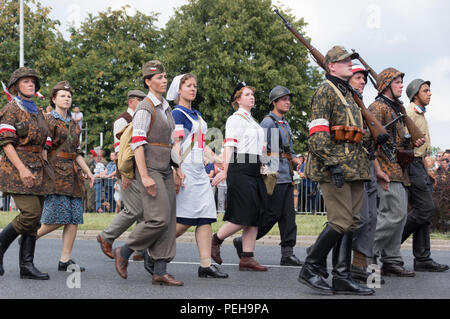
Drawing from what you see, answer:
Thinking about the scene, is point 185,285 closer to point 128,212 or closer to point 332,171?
point 128,212

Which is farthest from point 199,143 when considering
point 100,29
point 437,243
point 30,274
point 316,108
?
point 100,29

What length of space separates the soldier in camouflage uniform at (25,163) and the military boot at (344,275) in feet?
9.82

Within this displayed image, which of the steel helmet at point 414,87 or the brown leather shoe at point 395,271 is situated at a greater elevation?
the steel helmet at point 414,87

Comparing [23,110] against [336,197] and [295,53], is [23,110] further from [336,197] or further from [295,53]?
[295,53]

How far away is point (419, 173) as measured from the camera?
802cm

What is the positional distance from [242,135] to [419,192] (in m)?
2.15

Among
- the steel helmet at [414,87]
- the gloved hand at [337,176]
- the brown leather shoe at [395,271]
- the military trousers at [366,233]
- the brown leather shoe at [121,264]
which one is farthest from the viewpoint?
the steel helmet at [414,87]

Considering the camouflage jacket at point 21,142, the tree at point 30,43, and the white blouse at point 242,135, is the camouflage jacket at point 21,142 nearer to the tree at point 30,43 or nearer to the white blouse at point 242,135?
the white blouse at point 242,135

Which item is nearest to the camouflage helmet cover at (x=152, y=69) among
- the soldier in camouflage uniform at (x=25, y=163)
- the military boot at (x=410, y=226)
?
the soldier in camouflage uniform at (x=25, y=163)

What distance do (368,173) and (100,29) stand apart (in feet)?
133

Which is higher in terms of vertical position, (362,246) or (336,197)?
(336,197)

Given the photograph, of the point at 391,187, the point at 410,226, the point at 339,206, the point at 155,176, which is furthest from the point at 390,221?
the point at 155,176

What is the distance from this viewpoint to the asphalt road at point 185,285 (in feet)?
20.2

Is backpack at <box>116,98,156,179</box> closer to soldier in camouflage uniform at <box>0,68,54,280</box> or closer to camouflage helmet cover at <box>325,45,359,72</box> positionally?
soldier in camouflage uniform at <box>0,68,54,280</box>
